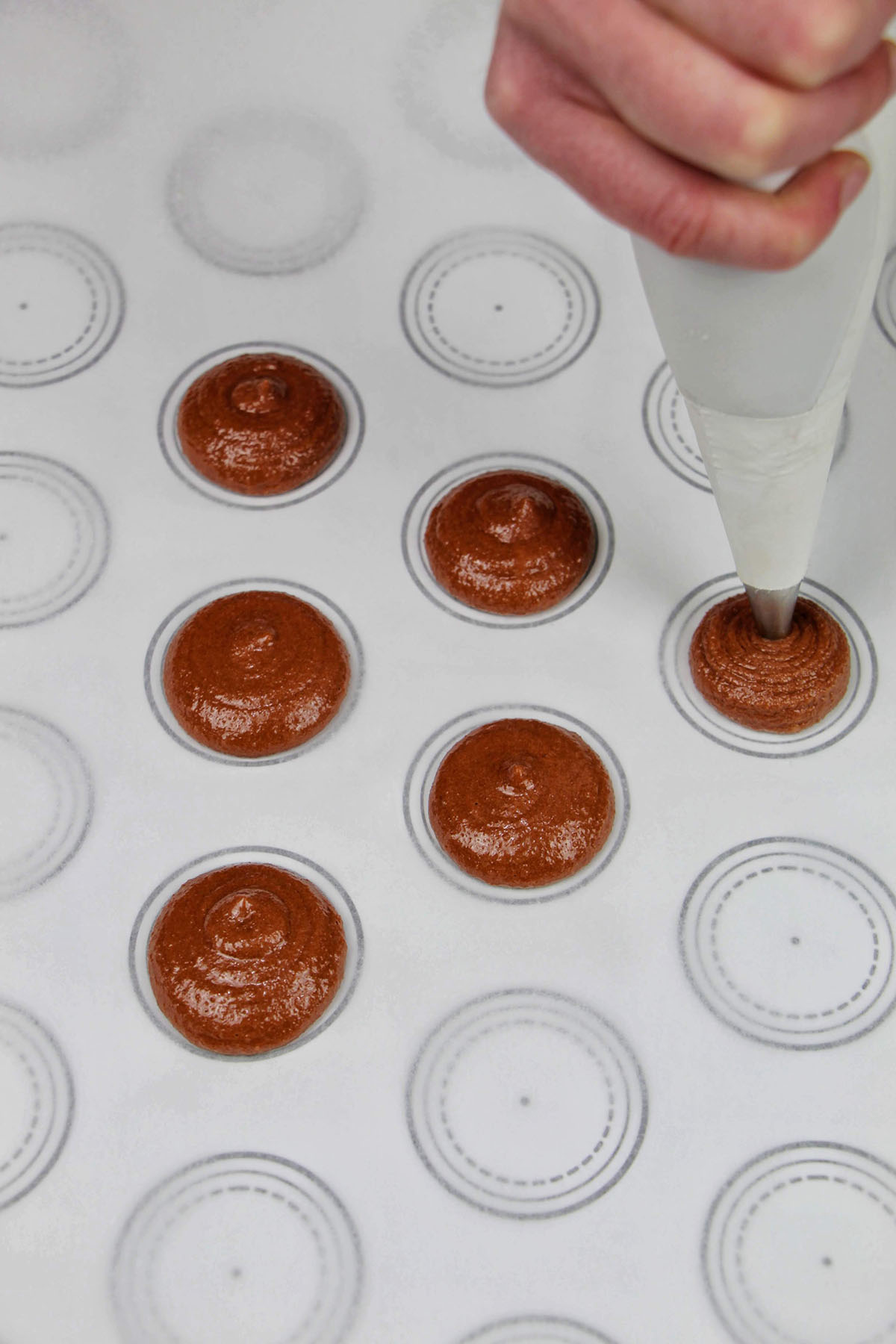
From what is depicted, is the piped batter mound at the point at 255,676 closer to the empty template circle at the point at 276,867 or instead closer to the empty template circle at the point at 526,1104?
the empty template circle at the point at 276,867

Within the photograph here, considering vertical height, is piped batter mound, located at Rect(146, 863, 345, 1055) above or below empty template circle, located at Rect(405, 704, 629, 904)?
below

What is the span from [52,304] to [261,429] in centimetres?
17

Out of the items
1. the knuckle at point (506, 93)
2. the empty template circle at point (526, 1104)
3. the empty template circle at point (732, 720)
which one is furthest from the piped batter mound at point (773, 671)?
the knuckle at point (506, 93)

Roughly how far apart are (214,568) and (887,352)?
0.37 metres

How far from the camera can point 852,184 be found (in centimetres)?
43

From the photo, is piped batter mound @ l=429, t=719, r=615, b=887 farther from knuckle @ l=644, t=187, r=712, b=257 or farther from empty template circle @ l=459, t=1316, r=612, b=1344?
knuckle @ l=644, t=187, r=712, b=257

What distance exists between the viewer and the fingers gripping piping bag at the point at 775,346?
1.63 feet

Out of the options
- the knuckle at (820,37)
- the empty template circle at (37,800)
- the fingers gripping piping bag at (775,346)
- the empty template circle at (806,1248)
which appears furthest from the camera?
the empty template circle at (37,800)

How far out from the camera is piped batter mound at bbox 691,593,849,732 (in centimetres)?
73

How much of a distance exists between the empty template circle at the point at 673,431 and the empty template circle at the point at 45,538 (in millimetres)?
286

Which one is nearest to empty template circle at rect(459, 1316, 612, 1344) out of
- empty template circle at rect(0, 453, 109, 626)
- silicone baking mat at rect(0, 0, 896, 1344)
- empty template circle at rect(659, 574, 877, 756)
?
silicone baking mat at rect(0, 0, 896, 1344)

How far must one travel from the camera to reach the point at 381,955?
0.70m

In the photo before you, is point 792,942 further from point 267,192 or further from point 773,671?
point 267,192

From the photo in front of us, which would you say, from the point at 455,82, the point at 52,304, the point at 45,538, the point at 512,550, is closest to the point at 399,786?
the point at 512,550
